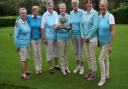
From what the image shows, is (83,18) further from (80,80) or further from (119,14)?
(119,14)

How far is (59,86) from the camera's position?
901 centimetres

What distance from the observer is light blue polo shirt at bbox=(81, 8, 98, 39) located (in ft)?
29.8

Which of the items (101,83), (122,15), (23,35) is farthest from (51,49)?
(122,15)

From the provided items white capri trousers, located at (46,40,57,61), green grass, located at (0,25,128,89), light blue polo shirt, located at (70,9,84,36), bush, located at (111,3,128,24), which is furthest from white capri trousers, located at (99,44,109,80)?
bush, located at (111,3,128,24)

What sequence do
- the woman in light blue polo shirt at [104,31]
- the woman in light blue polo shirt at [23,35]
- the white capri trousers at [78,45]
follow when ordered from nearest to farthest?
the woman in light blue polo shirt at [104,31], the woman in light blue polo shirt at [23,35], the white capri trousers at [78,45]

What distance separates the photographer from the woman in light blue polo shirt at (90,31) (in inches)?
359

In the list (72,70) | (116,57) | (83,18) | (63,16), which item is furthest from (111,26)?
(116,57)

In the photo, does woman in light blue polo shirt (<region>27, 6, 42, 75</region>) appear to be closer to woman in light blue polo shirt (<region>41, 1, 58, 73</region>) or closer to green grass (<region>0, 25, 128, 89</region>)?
woman in light blue polo shirt (<region>41, 1, 58, 73</region>)

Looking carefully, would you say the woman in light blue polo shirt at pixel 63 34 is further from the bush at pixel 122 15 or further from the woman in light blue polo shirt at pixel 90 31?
the bush at pixel 122 15

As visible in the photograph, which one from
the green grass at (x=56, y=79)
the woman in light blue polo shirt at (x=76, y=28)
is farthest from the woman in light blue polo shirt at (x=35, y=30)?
the woman in light blue polo shirt at (x=76, y=28)

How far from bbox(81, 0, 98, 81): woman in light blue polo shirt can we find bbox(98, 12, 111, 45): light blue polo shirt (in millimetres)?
194

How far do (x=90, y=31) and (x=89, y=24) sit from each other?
0.68 ft

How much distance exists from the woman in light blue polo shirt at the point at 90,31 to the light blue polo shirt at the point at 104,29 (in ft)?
0.64

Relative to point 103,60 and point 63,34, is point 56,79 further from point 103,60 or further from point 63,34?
point 103,60
